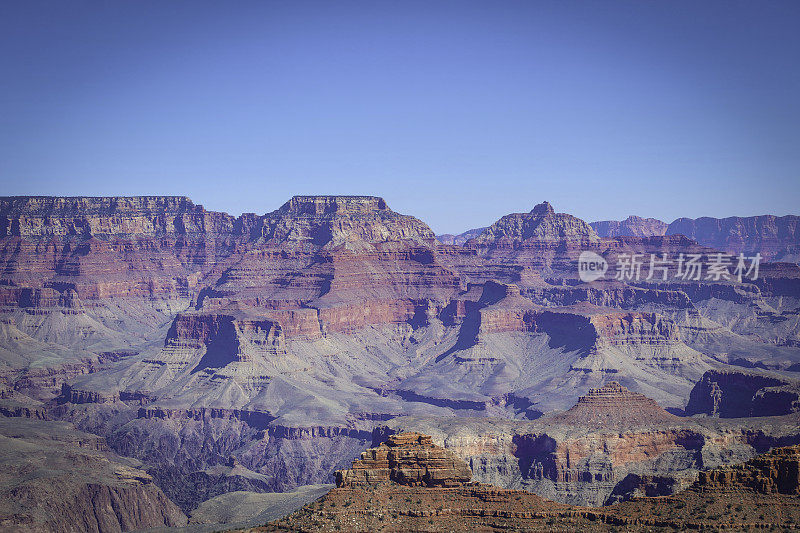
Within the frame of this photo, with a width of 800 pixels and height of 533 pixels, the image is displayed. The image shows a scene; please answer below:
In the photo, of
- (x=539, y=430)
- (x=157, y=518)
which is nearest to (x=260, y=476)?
(x=157, y=518)

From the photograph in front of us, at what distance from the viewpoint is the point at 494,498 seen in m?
68.2

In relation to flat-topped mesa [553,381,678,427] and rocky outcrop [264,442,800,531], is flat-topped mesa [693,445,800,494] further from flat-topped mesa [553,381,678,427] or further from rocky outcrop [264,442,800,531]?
flat-topped mesa [553,381,678,427]

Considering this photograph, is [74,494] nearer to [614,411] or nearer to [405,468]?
[614,411]

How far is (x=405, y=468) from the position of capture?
70.8 meters

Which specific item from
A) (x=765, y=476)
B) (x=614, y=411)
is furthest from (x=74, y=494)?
(x=765, y=476)

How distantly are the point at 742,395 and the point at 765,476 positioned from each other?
97.4m

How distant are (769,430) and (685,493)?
6649cm

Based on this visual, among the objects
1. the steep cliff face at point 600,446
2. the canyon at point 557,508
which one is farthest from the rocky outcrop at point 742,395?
the canyon at point 557,508

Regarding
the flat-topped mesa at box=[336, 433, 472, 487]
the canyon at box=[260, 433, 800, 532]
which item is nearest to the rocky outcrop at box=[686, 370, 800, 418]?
the canyon at box=[260, 433, 800, 532]

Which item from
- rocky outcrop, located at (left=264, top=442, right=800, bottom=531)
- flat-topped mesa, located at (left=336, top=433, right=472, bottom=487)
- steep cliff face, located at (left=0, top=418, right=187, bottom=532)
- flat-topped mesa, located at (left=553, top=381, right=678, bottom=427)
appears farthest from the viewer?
steep cliff face, located at (left=0, top=418, right=187, bottom=532)

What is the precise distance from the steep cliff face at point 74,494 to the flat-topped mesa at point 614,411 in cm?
5140

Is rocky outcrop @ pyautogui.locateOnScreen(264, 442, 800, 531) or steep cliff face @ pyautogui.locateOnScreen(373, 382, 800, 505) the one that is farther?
steep cliff face @ pyautogui.locateOnScreen(373, 382, 800, 505)

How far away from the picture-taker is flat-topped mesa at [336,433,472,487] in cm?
7019

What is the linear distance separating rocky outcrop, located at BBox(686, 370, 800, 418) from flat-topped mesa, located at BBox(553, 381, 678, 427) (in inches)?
645
